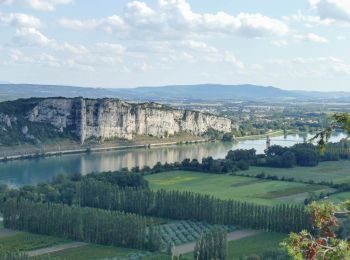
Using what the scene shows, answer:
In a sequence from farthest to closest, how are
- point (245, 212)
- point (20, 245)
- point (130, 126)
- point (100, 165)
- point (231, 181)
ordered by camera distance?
point (130, 126) → point (100, 165) → point (231, 181) → point (245, 212) → point (20, 245)

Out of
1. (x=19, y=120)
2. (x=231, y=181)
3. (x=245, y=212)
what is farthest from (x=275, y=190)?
(x=19, y=120)

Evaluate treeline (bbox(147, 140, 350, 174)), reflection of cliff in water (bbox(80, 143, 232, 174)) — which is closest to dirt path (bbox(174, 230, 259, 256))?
treeline (bbox(147, 140, 350, 174))

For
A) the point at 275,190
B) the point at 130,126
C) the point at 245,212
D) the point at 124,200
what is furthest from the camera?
the point at 130,126

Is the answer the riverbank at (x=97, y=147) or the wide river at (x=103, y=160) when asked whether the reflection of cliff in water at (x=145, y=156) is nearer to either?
the wide river at (x=103, y=160)

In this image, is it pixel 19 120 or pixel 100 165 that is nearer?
pixel 100 165

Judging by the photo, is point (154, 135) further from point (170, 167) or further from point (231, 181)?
point (231, 181)

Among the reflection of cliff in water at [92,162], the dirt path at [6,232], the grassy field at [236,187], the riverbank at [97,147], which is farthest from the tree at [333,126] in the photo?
the riverbank at [97,147]

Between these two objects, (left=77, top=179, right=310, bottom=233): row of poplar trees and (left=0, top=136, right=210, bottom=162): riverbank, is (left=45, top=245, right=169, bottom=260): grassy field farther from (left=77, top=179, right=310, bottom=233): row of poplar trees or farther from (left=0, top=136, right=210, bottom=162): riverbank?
(left=0, top=136, right=210, bottom=162): riverbank
